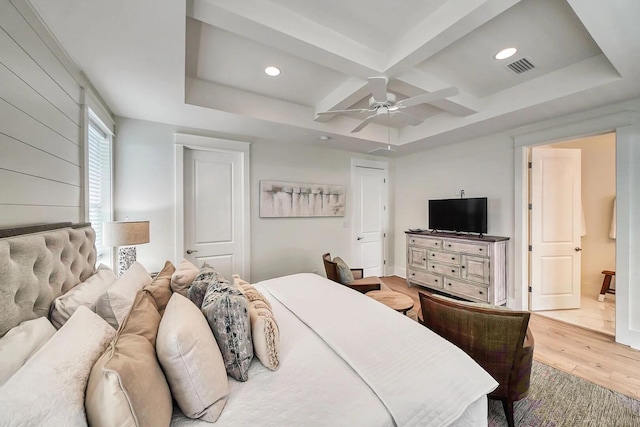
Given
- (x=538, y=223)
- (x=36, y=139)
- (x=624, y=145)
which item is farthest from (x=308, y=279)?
(x=624, y=145)

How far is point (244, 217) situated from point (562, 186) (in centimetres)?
437

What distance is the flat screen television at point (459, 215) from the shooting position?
3.67 m

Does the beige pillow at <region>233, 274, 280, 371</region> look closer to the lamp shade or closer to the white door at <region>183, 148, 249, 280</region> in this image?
the lamp shade

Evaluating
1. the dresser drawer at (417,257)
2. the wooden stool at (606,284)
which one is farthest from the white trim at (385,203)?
the wooden stool at (606,284)

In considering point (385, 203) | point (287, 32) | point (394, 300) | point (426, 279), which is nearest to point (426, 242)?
point (426, 279)

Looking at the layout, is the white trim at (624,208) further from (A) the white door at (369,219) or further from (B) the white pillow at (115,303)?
(B) the white pillow at (115,303)

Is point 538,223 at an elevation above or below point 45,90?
below

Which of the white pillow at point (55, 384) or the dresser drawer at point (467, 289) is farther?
the dresser drawer at point (467, 289)

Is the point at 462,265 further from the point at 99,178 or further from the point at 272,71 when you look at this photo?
the point at 99,178

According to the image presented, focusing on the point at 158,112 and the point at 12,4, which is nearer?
the point at 12,4

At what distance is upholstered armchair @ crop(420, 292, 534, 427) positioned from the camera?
152cm

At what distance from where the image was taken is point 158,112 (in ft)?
9.30

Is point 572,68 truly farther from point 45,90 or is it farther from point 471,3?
point 45,90

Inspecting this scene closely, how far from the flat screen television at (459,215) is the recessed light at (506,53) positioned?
192 centimetres
